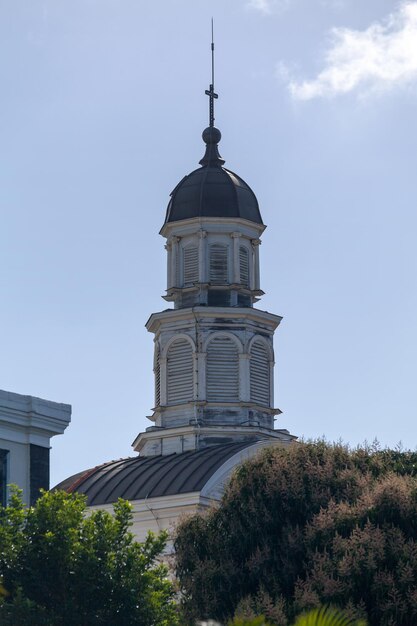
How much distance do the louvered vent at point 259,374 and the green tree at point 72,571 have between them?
2843 centimetres

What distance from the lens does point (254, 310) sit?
71.9 m

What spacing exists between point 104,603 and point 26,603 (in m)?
2.38

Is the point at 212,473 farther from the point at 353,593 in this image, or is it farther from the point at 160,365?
the point at 353,593

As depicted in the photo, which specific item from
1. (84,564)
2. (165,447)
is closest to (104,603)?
(84,564)

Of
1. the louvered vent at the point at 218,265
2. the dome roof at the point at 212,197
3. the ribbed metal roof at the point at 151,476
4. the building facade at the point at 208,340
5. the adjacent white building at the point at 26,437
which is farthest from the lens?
the dome roof at the point at 212,197

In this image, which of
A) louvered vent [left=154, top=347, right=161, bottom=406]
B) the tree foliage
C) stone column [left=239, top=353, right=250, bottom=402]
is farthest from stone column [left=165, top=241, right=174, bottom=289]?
the tree foliage

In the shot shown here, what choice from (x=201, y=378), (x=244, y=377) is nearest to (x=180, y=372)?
(x=201, y=378)

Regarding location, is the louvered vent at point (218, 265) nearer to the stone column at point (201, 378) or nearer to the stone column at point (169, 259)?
the stone column at point (169, 259)

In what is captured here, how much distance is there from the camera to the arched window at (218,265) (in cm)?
7288

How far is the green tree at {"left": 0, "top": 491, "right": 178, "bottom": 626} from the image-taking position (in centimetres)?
4247

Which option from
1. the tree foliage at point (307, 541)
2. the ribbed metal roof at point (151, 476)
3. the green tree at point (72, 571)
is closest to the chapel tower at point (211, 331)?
the ribbed metal roof at point (151, 476)

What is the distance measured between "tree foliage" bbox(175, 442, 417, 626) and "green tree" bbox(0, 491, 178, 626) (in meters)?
2.31

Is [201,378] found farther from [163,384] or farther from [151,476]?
[151,476]

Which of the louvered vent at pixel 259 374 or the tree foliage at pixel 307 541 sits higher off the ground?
the louvered vent at pixel 259 374
